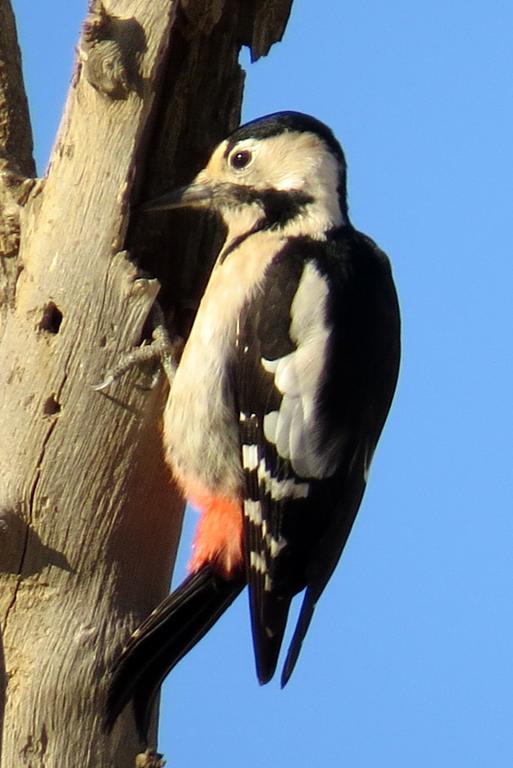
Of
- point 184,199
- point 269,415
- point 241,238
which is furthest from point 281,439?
point 184,199

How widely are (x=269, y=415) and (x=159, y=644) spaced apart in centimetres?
56

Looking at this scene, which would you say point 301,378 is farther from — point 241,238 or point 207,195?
point 207,195

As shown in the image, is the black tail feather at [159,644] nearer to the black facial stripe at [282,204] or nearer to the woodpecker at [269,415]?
the woodpecker at [269,415]

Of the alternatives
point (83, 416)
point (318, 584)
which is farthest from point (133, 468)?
point (318, 584)

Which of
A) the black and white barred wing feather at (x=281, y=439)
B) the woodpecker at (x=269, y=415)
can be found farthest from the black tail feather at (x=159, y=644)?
the black and white barred wing feather at (x=281, y=439)

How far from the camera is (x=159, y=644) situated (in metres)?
3.65

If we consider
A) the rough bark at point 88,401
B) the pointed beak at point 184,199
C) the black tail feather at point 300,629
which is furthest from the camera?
the pointed beak at point 184,199

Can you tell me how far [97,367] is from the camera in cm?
375

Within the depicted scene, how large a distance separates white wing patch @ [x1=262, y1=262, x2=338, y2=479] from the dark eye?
0.39 m

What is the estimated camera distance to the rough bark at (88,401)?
361cm

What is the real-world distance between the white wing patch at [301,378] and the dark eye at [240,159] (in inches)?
15.4

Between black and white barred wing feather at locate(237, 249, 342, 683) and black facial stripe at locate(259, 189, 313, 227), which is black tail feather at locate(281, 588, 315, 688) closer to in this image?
black and white barred wing feather at locate(237, 249, 342, 683)

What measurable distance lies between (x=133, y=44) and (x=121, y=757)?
1.60 m

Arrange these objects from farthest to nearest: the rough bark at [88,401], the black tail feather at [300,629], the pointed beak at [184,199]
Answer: the pointed beak at [184,199] → the black tail feather at [300,629] → the rough bark at [88,401]
